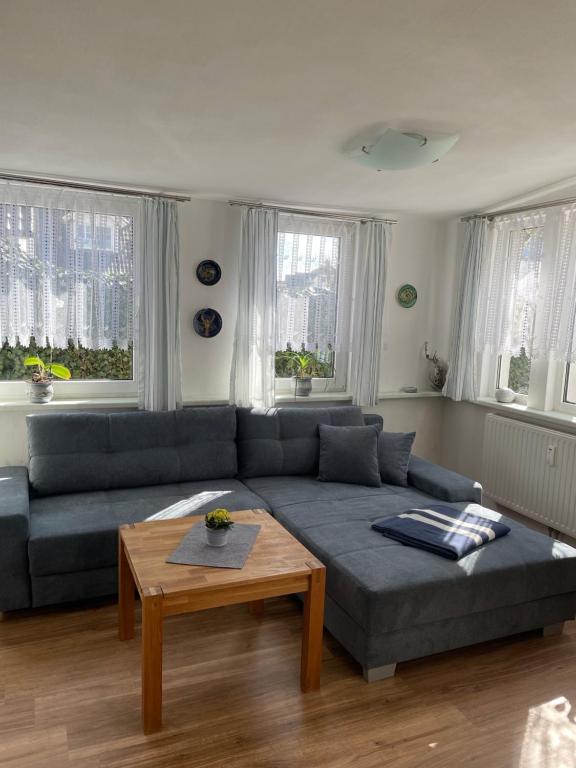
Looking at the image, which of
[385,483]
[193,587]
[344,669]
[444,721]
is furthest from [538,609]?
[193,587]

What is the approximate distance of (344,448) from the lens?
3.79 m

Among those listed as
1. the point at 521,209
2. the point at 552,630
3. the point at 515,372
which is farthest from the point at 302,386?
the point at 552,630

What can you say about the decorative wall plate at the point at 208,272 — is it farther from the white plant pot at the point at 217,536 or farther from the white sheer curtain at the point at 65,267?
the white plant pot at the point at 217,536

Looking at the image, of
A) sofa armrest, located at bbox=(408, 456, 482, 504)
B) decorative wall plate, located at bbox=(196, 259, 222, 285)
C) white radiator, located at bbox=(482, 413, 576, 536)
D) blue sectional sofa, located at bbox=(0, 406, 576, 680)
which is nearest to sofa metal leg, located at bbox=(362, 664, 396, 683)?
blue sectional sofa, located at bbox=(0, 406, 576, 680)

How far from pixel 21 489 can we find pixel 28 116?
1.90 m

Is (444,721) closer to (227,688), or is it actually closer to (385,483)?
(227,688)

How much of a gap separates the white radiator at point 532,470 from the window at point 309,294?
1.38 m

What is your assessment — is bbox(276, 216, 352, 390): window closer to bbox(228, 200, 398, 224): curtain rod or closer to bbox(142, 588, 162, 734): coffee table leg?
bbox(228, 200, 398, 224): curtain rod

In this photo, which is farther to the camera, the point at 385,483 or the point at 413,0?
the point at 385,483

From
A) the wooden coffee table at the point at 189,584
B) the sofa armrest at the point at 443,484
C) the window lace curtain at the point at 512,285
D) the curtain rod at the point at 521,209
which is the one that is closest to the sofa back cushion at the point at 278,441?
the sofa armrest at the point at 443,484

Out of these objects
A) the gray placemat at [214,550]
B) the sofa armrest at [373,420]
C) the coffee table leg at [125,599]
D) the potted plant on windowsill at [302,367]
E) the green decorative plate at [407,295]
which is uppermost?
the green decorative plate at [407,295]

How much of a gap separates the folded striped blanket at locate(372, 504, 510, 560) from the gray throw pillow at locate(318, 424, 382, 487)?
65 centimetres

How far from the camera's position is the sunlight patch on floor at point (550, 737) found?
79.1 inches

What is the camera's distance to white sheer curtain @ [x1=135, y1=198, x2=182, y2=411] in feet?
12.3
